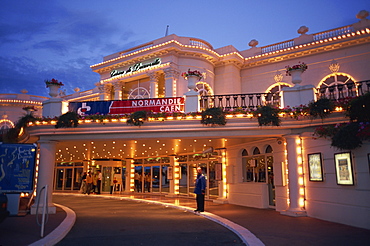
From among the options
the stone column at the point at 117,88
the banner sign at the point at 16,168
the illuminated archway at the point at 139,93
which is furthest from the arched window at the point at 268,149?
the stone column at the point at 117,88

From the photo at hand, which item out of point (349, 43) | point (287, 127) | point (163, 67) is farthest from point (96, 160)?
point (349, 43)

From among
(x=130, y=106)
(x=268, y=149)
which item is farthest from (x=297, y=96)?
(x=130, y=106)

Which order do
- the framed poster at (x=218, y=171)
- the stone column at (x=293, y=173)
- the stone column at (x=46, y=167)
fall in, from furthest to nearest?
the framed poster at (x=218, y=171), the stone column at (x=46, y=167), the stone column at (x=293, y=173)

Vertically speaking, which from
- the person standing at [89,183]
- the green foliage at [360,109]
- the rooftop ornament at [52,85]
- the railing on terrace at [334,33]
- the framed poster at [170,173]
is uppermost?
the railing on terrace at [334,33]

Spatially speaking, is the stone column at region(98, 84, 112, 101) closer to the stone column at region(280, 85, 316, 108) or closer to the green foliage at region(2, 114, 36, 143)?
the green foliage at region(2, 114, 36, 143)

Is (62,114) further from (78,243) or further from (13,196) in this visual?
(78,243)

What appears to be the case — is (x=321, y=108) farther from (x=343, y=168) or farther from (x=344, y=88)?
(x=343, y=168)

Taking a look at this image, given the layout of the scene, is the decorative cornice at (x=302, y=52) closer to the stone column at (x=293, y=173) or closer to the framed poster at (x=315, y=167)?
the stone column at (x=293, y=173)

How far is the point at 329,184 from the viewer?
930cm

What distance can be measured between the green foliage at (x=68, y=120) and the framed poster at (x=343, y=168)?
9067 millimetres

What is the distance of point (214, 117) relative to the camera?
1033 cm

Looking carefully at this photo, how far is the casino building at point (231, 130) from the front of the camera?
962 centimetres

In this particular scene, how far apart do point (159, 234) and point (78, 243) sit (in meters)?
1.91

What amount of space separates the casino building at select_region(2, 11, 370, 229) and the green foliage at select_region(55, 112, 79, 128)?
217 mm
